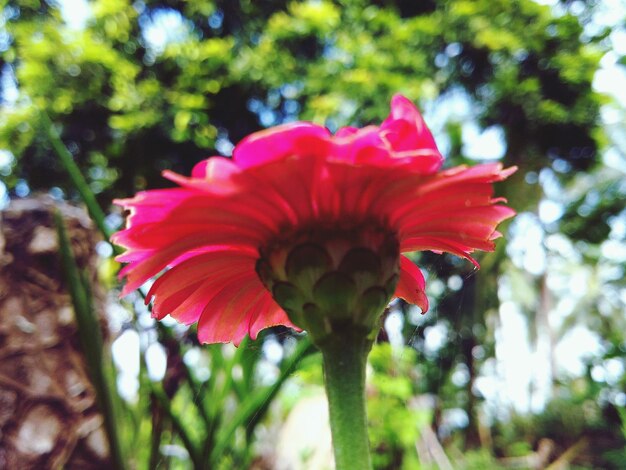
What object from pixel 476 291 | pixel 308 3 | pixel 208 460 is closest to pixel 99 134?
pixel 308 3

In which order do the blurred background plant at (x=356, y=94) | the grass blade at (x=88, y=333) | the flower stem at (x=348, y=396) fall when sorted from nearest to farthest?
the flower stem at (x=348, y=396) → the grass blade at (x=88, y=333) → the blurred background plant at (x=356, y=94)

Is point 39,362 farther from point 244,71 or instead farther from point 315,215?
point 244,71

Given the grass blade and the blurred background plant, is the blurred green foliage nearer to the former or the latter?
the blurred background plant

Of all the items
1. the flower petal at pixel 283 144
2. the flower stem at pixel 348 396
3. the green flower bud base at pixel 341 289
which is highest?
the flower petal at pixel 283 144


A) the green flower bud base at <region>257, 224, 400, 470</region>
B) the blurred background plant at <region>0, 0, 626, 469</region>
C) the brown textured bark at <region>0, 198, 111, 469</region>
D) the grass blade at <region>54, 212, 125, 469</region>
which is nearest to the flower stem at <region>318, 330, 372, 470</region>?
the green flower bud base at <region>257, 224, 400, 470</region>

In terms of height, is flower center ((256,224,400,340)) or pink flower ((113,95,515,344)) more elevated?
pink flower ((113,95,515,344))

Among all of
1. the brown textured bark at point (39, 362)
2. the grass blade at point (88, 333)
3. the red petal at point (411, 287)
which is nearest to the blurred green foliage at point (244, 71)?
the brown textured bark at point (39, 362)

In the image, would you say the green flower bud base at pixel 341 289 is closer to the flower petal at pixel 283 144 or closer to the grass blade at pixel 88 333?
the flower petal at pixel 283 144
